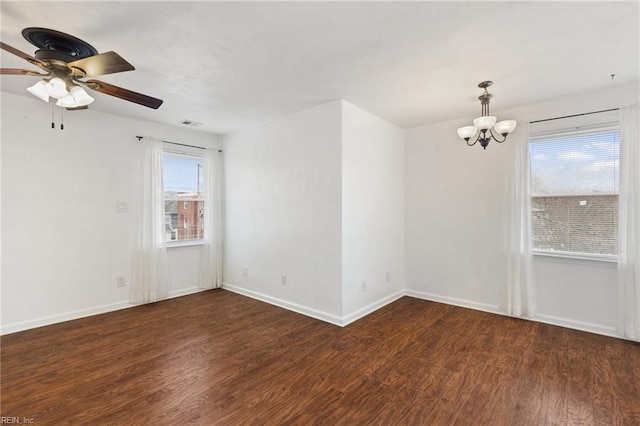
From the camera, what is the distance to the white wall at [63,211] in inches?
131

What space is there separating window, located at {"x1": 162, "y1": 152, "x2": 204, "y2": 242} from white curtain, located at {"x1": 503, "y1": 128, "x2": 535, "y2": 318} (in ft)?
15.2

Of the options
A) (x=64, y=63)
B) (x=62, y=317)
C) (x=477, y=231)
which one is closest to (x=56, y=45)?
(x=64, y=63)

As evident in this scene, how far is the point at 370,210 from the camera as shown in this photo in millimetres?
3982

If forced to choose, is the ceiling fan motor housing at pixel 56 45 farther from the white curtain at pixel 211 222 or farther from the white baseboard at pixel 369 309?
the white baseboard at pixel 369 309

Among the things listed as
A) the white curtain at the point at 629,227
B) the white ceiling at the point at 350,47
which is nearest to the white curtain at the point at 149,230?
the white ceiling at the point at 350,47

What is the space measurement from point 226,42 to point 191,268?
371 centimetres

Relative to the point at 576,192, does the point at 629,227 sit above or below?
below

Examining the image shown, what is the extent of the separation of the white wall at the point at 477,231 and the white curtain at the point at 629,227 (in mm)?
129

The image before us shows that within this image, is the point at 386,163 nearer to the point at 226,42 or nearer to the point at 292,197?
the point at 292,197

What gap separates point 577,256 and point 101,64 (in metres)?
4.84

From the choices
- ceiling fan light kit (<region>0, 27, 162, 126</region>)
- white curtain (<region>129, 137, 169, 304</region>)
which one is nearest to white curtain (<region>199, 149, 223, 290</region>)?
white curtain (<region>129, 137, 169, 304</region>)

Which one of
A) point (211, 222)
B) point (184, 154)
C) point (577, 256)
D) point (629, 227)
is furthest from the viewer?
point (211, 222)

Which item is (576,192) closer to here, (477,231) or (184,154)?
(477,231)

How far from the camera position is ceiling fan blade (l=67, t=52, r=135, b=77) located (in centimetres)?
188
